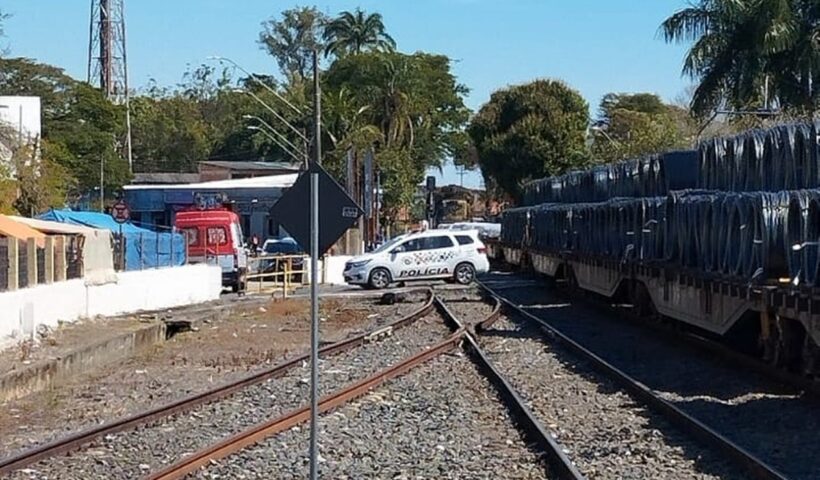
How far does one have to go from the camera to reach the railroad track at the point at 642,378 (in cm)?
1088

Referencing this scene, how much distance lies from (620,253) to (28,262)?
11408 mm

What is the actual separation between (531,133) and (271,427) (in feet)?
192

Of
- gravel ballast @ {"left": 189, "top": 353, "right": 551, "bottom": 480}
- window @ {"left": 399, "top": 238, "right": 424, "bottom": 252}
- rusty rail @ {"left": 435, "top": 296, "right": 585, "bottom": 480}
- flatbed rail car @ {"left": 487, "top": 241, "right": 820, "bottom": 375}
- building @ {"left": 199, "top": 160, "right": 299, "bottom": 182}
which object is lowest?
gravel ballast @ {"left": 189, "top": 353, "right": 551, "bottom": 480}

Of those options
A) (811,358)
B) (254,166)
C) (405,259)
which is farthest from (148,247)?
(254,166)

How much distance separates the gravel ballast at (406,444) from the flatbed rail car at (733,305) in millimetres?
3460

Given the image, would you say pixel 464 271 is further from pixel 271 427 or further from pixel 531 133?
pixel 531 133

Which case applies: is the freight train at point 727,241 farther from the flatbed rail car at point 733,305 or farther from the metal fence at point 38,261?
the metal fence at point 38,261

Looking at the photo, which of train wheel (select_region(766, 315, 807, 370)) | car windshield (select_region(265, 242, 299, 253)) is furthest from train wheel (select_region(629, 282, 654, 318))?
car windshield (select_region(265, 242, 299, 253))

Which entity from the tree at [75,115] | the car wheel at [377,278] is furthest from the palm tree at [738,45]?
the tree at [75,115]

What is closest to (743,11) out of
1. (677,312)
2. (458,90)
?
(677,312)

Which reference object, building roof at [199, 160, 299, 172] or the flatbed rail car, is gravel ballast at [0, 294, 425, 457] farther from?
building roof at [199, 160, 299, 172]

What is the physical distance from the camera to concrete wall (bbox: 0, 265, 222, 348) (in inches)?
858

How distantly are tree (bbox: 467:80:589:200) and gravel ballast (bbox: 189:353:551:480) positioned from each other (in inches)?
Answer: 2097

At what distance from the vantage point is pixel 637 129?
66.9 meters
